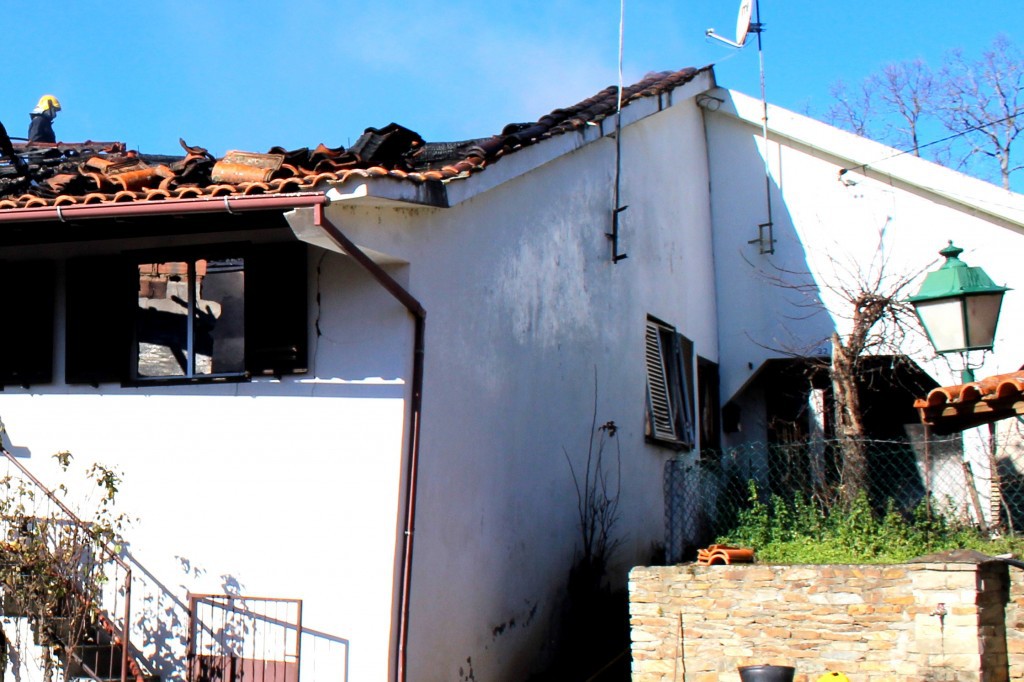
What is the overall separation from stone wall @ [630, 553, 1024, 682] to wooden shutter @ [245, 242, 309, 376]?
10.0 feet

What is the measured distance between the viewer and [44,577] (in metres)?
7.70

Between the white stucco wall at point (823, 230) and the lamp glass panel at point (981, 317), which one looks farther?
the white stucco wall at point (823, 230)

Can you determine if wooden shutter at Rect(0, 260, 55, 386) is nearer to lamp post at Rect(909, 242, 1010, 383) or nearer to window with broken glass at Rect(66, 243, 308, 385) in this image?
window with broken glass at Rect(66, 243, 308, 385)

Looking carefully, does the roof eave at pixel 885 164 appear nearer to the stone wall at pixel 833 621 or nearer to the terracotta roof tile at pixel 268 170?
the terracotta roof tile at pixel 268 170

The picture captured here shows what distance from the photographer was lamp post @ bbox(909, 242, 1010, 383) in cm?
736

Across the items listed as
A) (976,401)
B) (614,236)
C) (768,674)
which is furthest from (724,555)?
(614,236)

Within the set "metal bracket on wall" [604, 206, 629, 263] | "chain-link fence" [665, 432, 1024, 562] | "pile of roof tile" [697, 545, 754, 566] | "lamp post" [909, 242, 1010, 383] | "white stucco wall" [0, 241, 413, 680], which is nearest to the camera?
"lamp post" [909, 242, 1010, 383]

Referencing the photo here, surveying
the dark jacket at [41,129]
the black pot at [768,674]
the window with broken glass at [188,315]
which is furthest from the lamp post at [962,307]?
the dark jacket at [41,129]

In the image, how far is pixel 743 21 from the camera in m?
12.7

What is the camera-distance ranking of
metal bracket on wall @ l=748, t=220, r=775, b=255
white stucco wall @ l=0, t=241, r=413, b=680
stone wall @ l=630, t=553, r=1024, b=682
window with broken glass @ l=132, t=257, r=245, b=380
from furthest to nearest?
metal bracket on wall @ l=748, t=220, r=775, b=255
window with broken glass @ l=132, t=257, r=245, b=380
white stucco wall @ l=0, t=241, r=413, b=680
stone wall @ l=630, t=553, r=1024, b=682

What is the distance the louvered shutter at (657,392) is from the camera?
1256 centimetres

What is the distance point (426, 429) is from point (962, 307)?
3701mm

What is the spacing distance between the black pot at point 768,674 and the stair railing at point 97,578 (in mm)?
4139

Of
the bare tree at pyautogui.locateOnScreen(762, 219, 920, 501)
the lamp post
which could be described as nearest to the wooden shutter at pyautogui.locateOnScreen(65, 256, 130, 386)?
the lamp post
